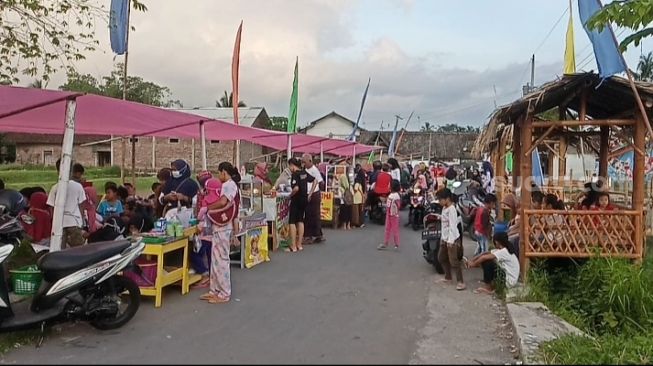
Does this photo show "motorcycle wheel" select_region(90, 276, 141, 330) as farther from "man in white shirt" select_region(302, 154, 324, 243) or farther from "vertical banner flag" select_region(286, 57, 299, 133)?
"vertical banner flag" select_region(286, 57, 299, 133)

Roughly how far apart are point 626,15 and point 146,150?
39908 mm

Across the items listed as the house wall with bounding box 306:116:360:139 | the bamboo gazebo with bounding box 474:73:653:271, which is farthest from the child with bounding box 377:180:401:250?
the house wall with bounding box 306:116:360:139

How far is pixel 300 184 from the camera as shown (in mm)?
11070

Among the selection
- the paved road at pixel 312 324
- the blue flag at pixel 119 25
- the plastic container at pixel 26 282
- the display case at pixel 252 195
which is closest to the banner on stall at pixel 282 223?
the display case at pixel 252 195

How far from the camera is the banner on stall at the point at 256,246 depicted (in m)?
9.30

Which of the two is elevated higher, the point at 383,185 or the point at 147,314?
the point at 383,185

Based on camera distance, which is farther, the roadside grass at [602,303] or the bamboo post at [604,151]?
the bamboo post at [604,151]

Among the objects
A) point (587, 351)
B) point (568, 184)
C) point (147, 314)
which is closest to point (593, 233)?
point (587, 351)

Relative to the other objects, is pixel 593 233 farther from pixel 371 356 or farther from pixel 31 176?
pixel 31 176

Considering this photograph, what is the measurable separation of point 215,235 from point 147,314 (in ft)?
3.85

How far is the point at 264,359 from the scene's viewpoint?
9.99 ft

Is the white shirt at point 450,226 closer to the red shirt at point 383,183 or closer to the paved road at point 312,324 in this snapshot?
the paved road at point 312,324

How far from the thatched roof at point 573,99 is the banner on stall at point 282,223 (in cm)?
398

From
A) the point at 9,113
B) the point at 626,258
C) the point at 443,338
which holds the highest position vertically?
the point at 9,113
